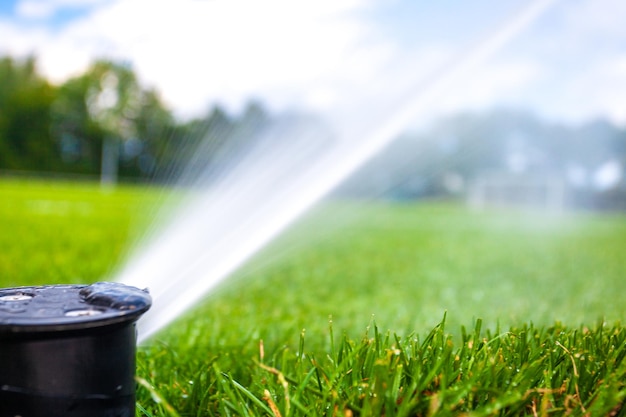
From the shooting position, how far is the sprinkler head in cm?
84

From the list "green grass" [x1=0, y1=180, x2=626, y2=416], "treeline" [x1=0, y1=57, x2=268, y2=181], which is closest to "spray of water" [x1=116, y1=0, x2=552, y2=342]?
"green grass" [x1=0, y1=180, x2=626, y2=416]

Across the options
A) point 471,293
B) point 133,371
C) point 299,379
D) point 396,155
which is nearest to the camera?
point 133,371

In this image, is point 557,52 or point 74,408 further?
point 557,52

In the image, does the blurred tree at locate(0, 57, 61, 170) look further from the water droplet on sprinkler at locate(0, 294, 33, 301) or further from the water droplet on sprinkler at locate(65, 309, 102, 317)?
the water droplet on sprinkler at locate(65, 309, 102, 317)

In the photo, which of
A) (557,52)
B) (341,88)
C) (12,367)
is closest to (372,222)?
(557,52)

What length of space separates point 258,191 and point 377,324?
2.98ft

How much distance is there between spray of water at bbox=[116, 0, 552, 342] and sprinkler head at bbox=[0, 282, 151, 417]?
0.45 meters

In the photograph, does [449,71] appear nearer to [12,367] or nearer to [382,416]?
[382,416]

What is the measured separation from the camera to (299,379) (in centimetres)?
108

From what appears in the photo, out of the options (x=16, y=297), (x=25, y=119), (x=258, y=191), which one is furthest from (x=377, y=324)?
(x=25, y=119)

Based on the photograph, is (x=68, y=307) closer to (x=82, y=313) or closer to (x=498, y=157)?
(x=82, y=313)

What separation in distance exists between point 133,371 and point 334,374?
0.31 metres

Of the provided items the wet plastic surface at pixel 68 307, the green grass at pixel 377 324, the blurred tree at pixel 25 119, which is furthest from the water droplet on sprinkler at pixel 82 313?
the blurred tree at pixel 25 119

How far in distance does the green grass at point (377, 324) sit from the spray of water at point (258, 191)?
0.21 meters
